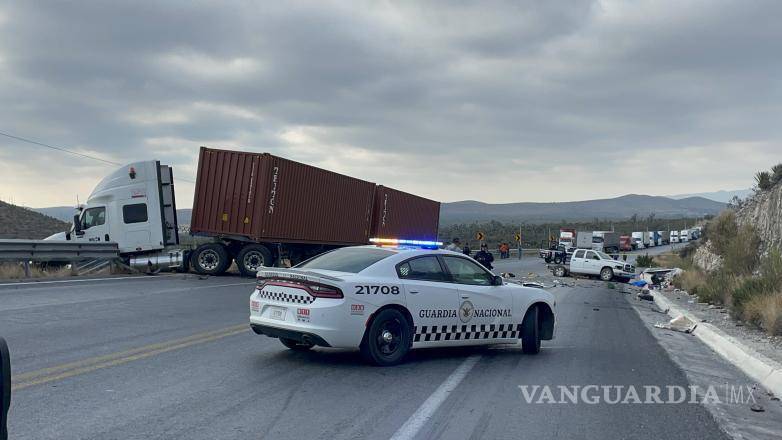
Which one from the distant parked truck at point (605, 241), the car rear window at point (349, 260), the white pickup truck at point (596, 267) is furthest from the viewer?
the distant parked truck at point (605, 241)

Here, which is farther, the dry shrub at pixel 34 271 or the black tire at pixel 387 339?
the dry shrub at pixel 34 271

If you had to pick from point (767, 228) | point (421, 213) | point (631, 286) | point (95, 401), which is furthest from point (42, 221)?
point (95, 401)

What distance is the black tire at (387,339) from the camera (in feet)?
26.4

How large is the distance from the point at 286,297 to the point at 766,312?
884cm

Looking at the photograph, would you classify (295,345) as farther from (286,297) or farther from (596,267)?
(596,267)

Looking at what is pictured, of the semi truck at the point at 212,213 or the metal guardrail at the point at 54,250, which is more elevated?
the semi truck at the point at 212,213

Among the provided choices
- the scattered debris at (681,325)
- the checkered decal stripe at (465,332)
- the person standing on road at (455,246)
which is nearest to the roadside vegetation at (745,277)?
the scattered debris at (681,325)

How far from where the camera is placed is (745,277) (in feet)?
59.6

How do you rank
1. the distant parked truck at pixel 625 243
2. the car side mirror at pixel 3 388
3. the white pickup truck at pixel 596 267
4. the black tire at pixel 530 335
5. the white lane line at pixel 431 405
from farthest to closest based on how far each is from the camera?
the distant parked truck at pixel 625 243, the white pickup truck at pixel 596 267, the black tire at pixel 530 335, the white lane line at pixel 431 405, the car side mirror at pixel 3 388

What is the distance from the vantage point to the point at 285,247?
25328mm

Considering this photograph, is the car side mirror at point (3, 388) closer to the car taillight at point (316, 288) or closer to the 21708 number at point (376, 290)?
the car taillight at point (316, 288)

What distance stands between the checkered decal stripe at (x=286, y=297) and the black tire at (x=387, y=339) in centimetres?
80

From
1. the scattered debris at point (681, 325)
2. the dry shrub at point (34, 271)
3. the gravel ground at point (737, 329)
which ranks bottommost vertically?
the dry shrub at point (34, 271)

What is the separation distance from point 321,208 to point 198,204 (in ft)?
15.1
